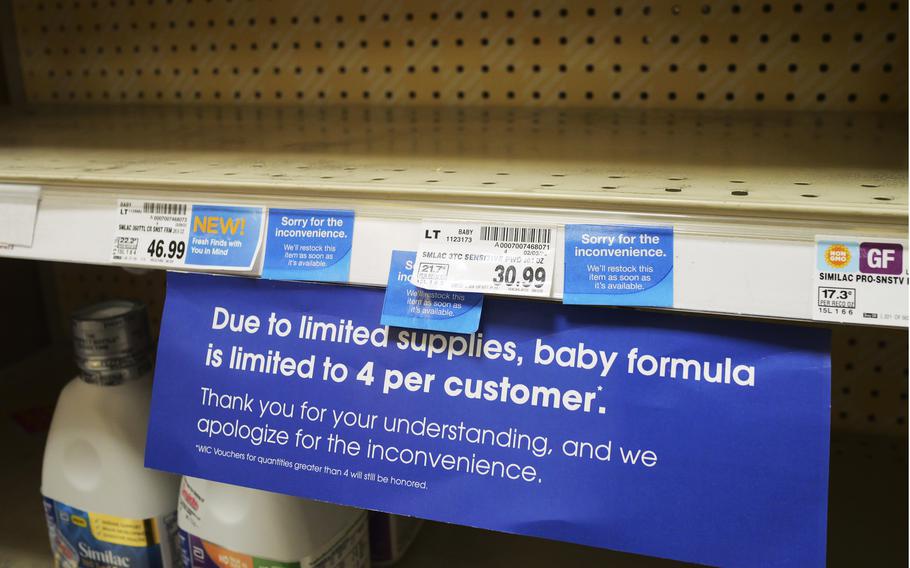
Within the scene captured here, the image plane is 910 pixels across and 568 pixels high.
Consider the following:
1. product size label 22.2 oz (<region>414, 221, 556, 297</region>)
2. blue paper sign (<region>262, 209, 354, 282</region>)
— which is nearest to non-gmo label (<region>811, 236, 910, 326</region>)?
product size label 22.2 oz (<region>414, 221, 556, 297</region>)

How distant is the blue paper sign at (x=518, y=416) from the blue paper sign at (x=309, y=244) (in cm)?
3

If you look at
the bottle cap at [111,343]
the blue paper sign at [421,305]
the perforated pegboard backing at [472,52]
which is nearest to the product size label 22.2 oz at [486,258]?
the blue paper sign at [421,305]

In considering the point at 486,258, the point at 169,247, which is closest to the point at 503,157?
the point at 486,258

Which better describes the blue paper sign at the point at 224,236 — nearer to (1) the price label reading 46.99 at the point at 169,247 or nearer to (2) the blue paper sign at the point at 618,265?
(1) the price label reading 46.99 at the point at 169,247

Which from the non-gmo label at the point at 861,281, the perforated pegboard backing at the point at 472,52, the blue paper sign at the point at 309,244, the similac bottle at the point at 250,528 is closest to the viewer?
the non-gmo label at the point at 861,281

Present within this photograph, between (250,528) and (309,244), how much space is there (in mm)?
314

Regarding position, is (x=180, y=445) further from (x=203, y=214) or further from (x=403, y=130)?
(x=403, y=130)

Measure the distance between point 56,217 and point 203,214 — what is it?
0.47 ft

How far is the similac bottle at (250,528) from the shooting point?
0.69 metres

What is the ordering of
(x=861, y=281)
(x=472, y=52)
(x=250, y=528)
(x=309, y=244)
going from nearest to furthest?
(x=861, y=281) < (x=309, y=244) < (x=250, y=528) < (x=472, y=52)

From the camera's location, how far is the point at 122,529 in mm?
755

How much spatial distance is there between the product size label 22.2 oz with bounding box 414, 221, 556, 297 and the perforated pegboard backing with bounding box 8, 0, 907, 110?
0.61 meters

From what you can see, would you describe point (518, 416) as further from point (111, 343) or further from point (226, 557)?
point (111, 343)

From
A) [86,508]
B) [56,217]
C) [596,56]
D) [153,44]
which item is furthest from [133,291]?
[596,56]
